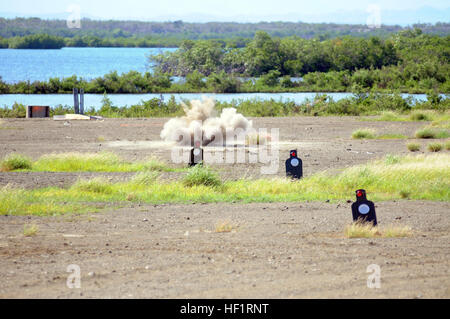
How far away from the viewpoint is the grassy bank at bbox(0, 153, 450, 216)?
488 inches

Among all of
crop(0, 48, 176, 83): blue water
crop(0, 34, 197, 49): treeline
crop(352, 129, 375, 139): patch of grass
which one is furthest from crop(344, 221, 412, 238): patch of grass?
crop(0, 34, 197, 49): treeline

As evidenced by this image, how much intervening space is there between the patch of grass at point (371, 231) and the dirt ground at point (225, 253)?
14 cm

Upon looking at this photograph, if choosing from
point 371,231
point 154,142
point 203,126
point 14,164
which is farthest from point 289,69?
point 371,231

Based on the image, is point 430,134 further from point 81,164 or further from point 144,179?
point 144,179

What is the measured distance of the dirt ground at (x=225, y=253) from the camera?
7.24 m

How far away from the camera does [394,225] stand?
1038cm

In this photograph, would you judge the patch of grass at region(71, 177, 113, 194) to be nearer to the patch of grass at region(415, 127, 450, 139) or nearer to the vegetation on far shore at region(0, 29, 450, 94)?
the patch of grass at region(415, 127, 450, 139)

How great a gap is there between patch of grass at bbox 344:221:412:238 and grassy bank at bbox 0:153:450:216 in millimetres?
2979

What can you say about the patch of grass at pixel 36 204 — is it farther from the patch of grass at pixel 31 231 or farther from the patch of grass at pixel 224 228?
the patch of grass at pixel 224 228

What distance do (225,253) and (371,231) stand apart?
224 centimetres

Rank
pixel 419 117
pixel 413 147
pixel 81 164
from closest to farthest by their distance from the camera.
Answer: pixel 81 164 < pixel 413 147 < pixel 419 117

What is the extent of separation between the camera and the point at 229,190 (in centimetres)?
1400

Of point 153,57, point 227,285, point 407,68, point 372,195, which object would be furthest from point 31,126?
point 153,57
